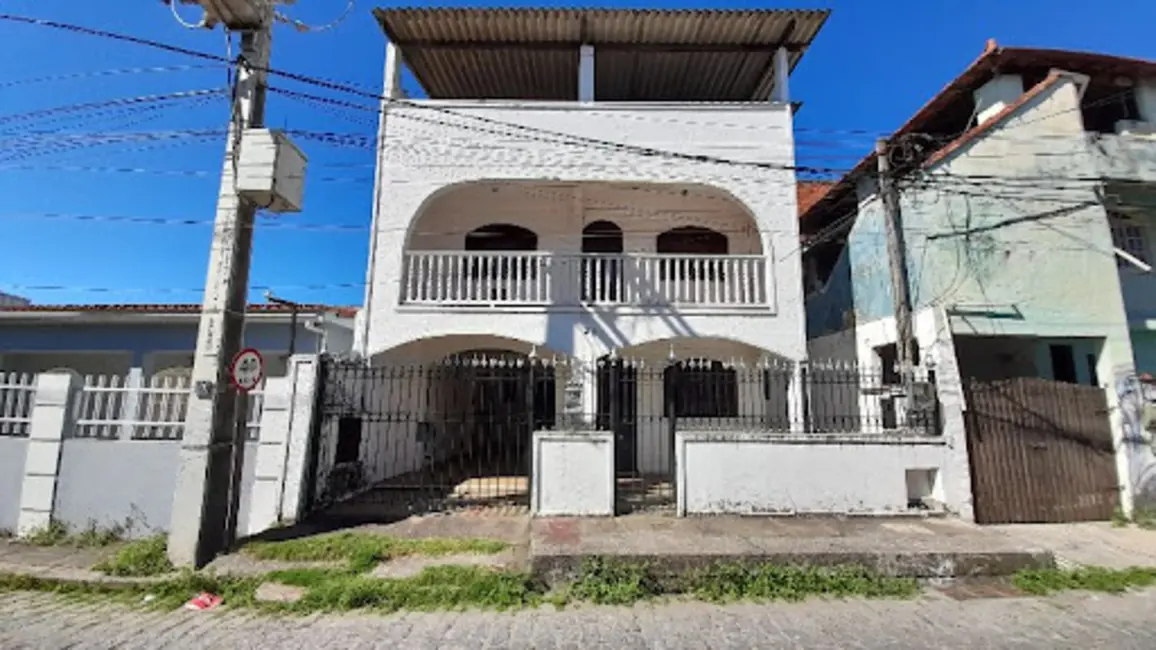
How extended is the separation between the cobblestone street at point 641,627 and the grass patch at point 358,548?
1.18 meters

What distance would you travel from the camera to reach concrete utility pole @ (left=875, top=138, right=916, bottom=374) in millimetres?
8148

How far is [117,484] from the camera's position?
247 inches

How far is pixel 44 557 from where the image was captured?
5.65 meters

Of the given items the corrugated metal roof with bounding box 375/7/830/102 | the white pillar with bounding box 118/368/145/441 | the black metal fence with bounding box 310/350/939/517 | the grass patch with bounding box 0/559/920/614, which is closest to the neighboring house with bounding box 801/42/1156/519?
the black metal fence with bounding box 310/350/939/517

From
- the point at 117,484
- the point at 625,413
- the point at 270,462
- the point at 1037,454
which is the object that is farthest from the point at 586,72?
the point at 117,484

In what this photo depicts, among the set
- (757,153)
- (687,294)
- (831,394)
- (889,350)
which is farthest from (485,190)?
(889,350)

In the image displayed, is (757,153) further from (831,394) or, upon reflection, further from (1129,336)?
(1129,336)

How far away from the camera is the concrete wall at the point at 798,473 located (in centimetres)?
698

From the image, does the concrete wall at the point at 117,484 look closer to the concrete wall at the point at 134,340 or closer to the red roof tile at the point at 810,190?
the concrete wall at the point at 134,340

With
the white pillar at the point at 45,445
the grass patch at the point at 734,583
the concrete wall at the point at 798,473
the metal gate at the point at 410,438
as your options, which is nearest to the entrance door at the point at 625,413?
the metal gate at the point at 410,438

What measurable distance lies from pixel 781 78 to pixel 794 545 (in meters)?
8.19

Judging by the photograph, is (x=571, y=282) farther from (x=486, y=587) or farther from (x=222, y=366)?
(x=486, y=587)

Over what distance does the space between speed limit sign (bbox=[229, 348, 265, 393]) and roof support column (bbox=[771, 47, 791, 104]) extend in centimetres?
925

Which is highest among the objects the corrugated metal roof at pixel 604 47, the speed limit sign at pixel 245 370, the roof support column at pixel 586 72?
the corrugated metal roof at pixel 604 47
